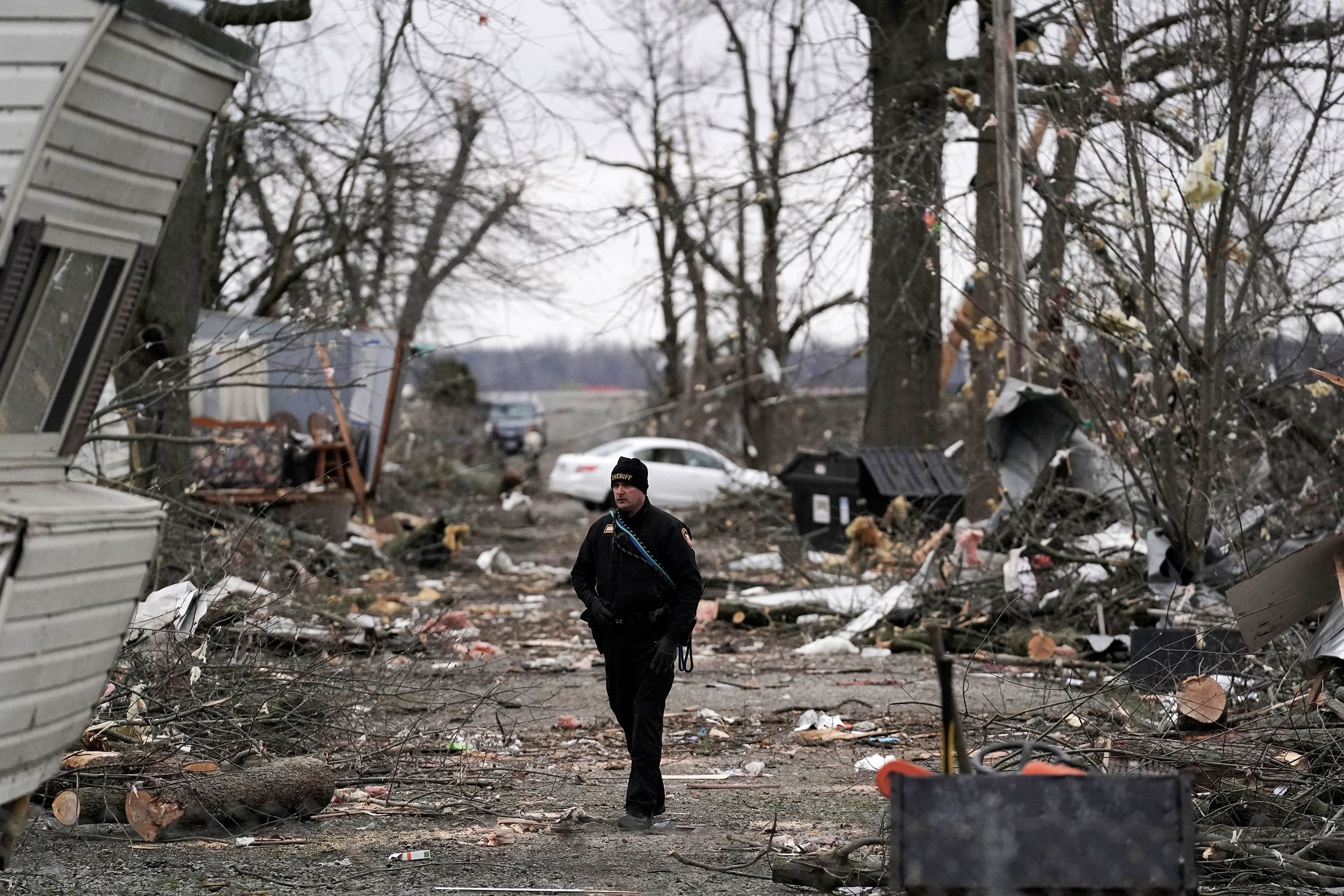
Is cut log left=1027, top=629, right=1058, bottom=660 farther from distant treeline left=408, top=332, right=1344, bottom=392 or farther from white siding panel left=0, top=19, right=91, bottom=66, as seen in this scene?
white siding panel left=0, top=19, right=91, bottom=66

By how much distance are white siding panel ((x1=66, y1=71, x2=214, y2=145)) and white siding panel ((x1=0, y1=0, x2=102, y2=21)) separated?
0.16 meters

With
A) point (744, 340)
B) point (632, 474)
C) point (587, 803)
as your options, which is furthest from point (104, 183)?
point (744, 340)

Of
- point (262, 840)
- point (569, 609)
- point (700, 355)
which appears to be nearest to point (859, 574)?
point (569, 609)

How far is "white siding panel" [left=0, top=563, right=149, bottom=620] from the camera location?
401 centimetres

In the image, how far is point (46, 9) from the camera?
3.93m

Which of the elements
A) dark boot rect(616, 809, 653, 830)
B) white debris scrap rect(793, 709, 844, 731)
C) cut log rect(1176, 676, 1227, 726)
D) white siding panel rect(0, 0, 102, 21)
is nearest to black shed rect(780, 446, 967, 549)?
white debris scrap rect(793, 709, 844, 731)

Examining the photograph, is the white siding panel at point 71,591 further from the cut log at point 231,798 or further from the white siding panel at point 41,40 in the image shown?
the cut log at point 231,798

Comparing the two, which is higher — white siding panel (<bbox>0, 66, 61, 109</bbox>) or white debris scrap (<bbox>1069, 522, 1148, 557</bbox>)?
white siding panel (<bbox>0, 66, 61, 109</bbox>)

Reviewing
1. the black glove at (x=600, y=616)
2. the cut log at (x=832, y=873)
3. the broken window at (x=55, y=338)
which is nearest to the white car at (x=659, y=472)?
the black glove at (x=600, y=616)

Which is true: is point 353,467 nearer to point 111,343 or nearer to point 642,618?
point 642,618

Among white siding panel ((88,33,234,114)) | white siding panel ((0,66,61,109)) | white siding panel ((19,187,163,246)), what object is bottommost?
white siding panel ((19,187,163,246))

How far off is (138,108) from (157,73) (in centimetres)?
12

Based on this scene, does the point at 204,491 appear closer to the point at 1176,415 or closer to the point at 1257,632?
the point at 1176,415

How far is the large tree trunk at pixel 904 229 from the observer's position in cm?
1510
